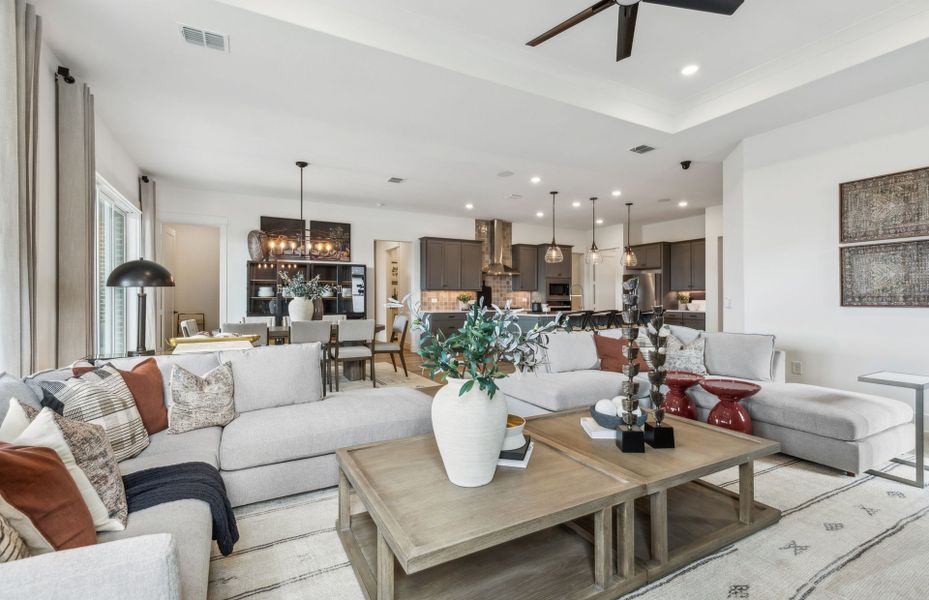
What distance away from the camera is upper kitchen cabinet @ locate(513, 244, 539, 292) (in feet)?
32.1

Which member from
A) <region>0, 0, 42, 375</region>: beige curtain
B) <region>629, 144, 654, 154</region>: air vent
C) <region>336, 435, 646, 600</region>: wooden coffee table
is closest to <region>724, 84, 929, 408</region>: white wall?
<region>629, 144, 654, 154</region>: air vent

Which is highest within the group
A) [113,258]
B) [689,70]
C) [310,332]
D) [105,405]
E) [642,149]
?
[689,70]

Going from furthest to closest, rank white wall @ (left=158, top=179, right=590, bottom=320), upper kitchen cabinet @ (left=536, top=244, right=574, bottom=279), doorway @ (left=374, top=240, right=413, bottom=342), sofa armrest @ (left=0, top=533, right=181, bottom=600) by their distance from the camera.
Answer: upper kitchen cabinet @ (left=536, top=244, right=574, bottom=279)
doorway @ (left=374, top=240, right=413, bottom=342)
white wall @ (left=158, top=179, right=590, bottom=320)
sofa armrest @ (left=0, top=533, right=181, bottom=600)

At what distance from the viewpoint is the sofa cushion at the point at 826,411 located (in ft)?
8.91

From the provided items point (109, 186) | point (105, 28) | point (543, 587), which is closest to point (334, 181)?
point (109, 186)

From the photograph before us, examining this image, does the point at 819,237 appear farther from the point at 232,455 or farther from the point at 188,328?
the point at 188,328

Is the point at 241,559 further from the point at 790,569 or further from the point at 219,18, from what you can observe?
the point at 219,18

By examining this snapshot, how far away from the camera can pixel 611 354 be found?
4.32 meters

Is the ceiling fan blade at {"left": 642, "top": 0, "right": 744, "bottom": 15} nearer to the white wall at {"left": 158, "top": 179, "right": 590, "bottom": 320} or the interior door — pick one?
the interior door

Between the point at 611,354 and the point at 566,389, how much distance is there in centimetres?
98

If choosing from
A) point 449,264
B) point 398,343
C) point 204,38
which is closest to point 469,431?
point 204,38

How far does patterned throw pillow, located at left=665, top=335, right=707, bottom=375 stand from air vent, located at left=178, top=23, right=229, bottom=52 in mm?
4325

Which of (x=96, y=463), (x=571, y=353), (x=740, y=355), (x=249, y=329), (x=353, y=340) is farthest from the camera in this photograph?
(x=353, y=340)

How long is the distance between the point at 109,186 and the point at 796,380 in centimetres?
718
